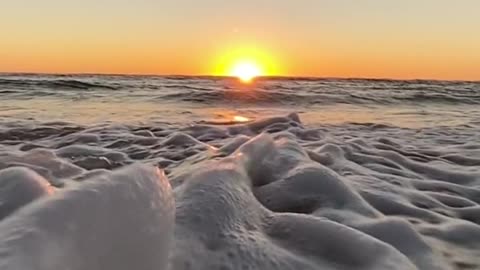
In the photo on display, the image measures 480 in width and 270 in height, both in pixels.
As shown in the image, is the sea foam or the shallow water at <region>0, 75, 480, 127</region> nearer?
A: the sea foam

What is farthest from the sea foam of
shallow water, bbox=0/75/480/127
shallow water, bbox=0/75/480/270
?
shallow water, bbox=0/75/480/127

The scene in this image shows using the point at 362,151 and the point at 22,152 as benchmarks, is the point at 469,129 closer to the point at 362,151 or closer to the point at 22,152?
the point at 362,151

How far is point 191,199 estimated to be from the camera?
2014mm

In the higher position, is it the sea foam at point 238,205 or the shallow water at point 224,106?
the sea foam at point 238,205

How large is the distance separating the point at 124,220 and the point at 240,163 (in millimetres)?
1690

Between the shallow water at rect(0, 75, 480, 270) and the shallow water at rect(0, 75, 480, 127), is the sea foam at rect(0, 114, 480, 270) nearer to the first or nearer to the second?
the shallow water at rect(0, 75, 480, 270)

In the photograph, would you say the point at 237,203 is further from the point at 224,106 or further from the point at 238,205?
the point at 224,106

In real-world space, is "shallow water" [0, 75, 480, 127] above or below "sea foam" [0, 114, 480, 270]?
below

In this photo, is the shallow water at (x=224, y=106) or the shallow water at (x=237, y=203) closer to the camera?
the shallow water at (x=237, y=203)

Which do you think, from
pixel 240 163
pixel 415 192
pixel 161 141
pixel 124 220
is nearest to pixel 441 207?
pixel 415 192

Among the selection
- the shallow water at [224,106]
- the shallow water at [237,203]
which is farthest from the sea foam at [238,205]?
the shallow water at [224,106]

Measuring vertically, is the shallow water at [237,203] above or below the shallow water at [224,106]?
above

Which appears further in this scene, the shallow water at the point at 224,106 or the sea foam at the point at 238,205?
the shallow water at the point at 224,106

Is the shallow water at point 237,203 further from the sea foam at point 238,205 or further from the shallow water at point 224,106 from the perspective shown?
the shallow water at point 224,106
